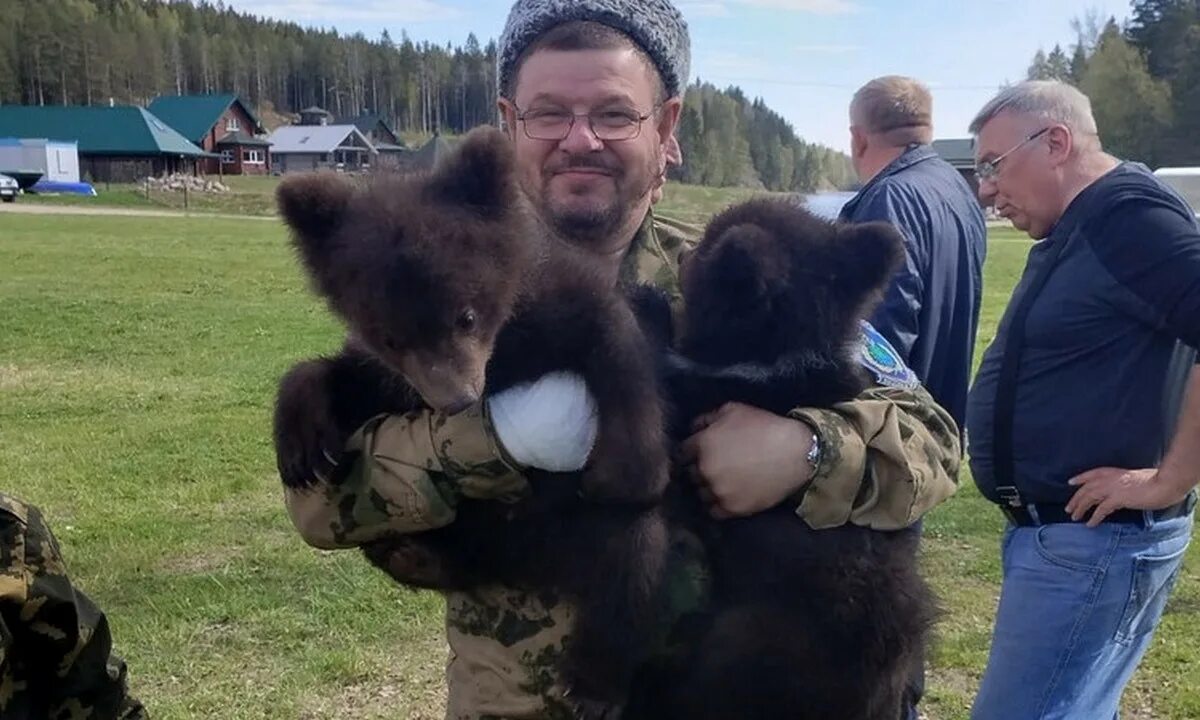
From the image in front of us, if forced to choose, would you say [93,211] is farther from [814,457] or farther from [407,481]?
[814,457]

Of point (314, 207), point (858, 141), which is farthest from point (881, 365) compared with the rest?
point (858, 141)

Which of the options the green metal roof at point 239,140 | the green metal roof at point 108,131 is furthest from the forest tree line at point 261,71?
the green metal roof at point 108,131

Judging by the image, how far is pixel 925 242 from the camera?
479 centimetres

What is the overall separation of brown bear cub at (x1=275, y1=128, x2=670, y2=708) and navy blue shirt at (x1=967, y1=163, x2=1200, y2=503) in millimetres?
2280

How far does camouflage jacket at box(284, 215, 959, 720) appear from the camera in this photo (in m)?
2.24

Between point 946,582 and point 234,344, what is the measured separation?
958 centimetres

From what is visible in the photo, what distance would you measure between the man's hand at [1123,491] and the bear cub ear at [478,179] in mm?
2590

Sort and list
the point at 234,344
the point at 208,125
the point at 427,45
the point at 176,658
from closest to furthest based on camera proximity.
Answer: the point at 176,658 → the point at 234,344 → the point at 208,125 → the point at 427,45

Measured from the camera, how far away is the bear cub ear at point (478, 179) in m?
2.30

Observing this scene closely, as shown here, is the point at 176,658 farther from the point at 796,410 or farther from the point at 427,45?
the point at 427,45

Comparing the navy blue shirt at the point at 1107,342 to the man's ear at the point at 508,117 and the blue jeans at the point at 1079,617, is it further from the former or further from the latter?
the man's ear at the point at 508,117

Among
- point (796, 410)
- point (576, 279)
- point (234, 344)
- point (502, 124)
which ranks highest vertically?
point (502, 124)

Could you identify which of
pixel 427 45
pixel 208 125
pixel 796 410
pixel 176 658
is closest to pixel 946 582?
pixel 176 658

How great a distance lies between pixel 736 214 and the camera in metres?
2.76
